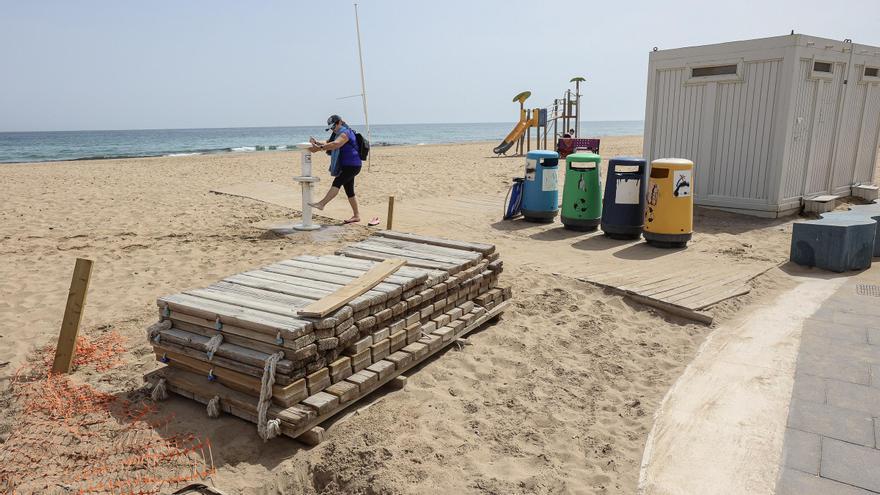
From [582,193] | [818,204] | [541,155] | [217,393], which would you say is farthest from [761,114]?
[217,393]

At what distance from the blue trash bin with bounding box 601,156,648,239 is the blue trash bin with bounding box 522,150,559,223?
124 cm

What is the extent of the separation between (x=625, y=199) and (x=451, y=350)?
4421mm

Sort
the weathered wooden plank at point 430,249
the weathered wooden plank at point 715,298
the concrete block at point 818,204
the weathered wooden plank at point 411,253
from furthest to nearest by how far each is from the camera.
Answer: the concrete block at point 818,204
the weathered wooden plank at point 715,298
the weathered wooden plank at point 430,249
the weathered wooden plank at point 411,253

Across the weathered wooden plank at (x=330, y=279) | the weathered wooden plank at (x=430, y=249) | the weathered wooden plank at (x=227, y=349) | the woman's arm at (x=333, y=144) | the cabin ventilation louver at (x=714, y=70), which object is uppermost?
the cabin ventilation louver at (x=714, y=70)

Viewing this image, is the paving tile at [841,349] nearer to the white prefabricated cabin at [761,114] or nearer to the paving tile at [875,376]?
the paving tile at [875,376]

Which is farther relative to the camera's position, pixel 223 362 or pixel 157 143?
pixel 157 143

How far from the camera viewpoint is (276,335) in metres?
3.64

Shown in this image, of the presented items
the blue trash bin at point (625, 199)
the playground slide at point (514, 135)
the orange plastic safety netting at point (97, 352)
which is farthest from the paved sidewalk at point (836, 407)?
the playground slide at point (514, 135)

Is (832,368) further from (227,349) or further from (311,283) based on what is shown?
(227,349)

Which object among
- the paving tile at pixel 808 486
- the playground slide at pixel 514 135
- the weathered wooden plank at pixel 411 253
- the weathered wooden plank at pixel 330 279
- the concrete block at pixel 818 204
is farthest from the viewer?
the playground slide at pixel 514 135

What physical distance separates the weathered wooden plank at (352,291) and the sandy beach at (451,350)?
74 centimetres

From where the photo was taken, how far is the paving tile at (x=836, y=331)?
5.09m

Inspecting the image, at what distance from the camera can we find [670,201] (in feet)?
26.1

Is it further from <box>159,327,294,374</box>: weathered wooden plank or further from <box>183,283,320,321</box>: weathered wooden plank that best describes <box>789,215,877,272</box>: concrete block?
<box>159,327,294,374</box>: weathered wooden plank
